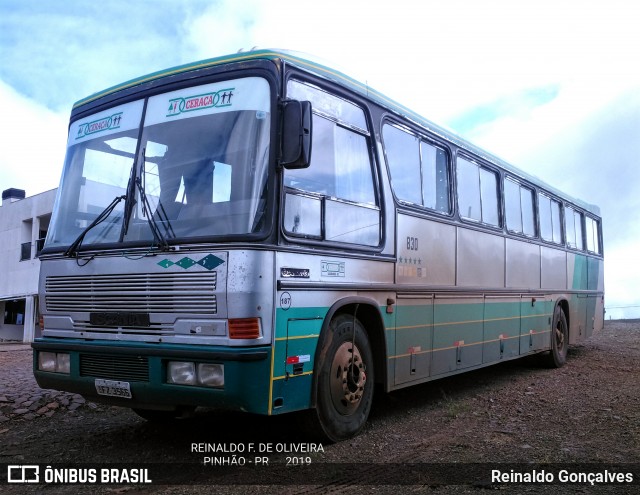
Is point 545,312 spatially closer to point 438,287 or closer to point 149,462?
point 438,287

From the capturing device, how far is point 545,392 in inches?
336

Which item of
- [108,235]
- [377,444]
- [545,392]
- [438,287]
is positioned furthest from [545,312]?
[108,235]

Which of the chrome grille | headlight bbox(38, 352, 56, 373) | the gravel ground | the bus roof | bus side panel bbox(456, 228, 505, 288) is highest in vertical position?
the bus roof

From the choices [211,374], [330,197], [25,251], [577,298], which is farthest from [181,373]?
[25,251]

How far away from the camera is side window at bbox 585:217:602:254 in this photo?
14113 mm

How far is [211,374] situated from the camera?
4516 mm

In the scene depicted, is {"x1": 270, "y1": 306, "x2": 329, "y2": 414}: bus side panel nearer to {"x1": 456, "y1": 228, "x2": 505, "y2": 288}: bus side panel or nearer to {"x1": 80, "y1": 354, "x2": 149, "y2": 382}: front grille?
{"x1": 80, "y1": 354, "x2": 149, "y2": 382}: front grille

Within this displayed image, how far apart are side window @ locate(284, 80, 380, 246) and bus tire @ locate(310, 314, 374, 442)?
87 centimetres

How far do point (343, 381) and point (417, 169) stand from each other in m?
2.79

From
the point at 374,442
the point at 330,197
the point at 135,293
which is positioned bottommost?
the point at 374,442

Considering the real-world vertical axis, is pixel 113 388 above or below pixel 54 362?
below

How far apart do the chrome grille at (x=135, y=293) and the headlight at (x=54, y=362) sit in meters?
0.41

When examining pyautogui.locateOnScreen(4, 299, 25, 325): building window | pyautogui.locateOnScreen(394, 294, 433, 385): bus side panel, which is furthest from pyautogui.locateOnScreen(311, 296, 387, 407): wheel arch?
pyautogui.locateOnScreen(4, 299, 25, 325): building window

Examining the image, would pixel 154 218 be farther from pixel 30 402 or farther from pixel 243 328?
pixel 30 402
